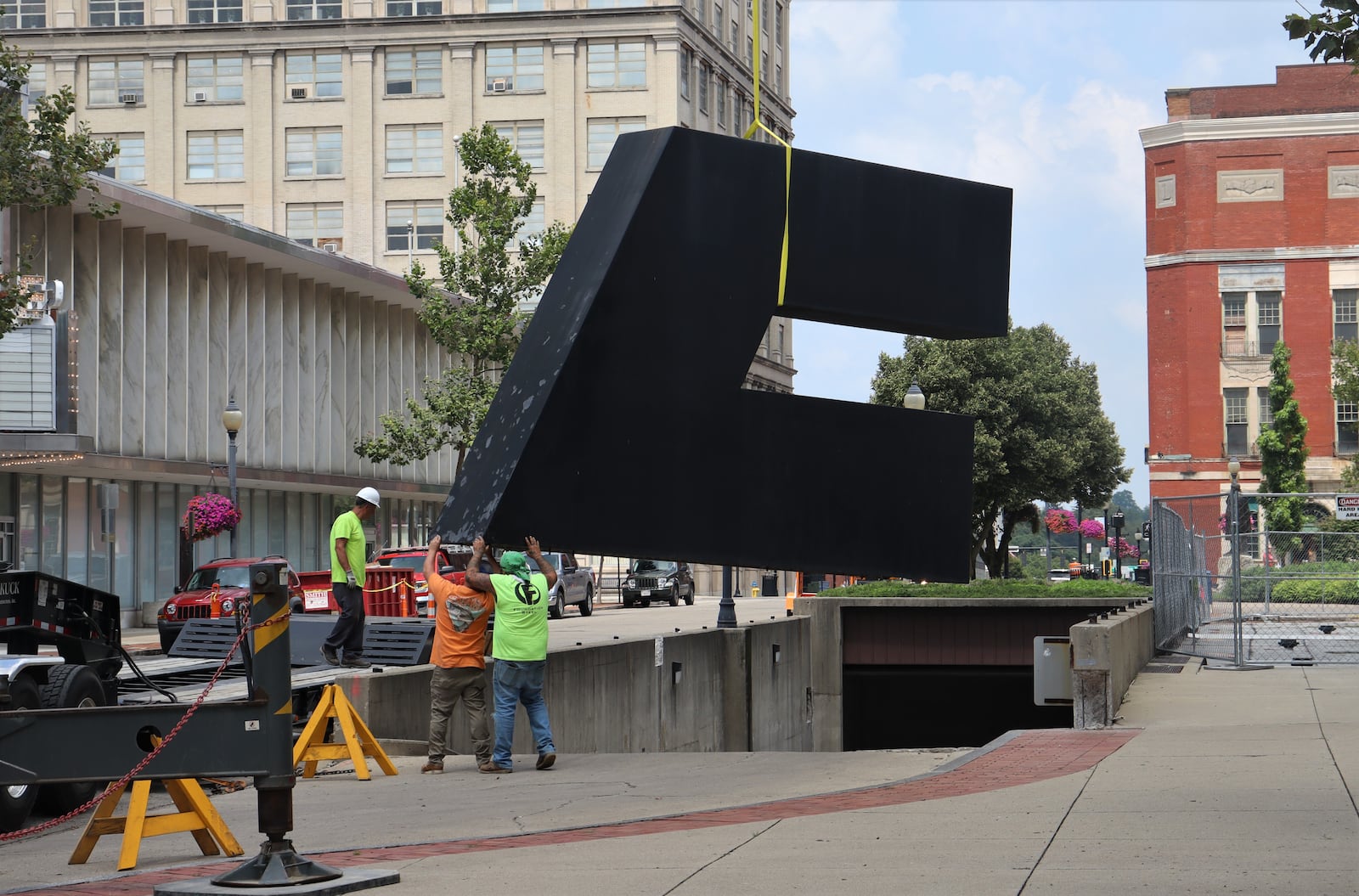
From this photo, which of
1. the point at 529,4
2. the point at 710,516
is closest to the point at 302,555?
the point at 529,4

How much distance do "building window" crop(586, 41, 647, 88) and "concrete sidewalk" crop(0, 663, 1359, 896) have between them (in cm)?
6665

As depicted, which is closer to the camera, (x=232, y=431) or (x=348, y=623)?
(x=348, y=623)

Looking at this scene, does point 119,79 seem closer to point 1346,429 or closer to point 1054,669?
point 1346,429

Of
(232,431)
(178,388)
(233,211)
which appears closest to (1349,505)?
(232,431)

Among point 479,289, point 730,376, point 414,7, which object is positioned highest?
point 414,7

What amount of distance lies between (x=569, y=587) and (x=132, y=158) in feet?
141

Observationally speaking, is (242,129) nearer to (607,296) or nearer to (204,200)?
(204,200)

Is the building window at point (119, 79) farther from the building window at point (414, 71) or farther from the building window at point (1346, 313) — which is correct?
the building window at point (1346, 313)

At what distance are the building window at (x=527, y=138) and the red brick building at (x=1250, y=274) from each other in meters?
29.0

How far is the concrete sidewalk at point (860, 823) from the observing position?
25.9 ft

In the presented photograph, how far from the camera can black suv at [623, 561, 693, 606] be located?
56.3 meters

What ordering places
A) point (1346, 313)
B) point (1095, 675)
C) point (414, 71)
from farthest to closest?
1. point (414, 71)
2. point (1346, 313)
3. point (1095, 675)

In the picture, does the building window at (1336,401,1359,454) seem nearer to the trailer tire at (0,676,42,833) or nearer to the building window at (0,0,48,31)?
the building window at (0,0,48,31)

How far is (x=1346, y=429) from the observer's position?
74500mm
